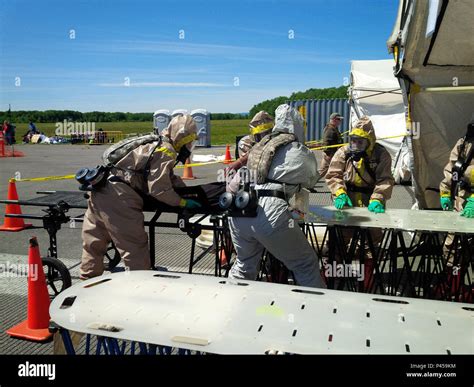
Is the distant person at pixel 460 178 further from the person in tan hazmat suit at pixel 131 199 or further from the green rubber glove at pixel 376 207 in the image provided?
the person in tan hazmat suit at pixel 131 199

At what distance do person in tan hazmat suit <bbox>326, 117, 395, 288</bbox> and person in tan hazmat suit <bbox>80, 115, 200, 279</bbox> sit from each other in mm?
1657

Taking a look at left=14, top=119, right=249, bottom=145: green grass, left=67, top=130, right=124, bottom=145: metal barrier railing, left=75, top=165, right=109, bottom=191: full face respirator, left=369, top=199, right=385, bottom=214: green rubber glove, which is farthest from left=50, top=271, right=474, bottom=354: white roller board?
left=67, top=130, right=124, bottom=145: metal barrier railing

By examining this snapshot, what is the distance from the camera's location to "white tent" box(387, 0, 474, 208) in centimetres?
500

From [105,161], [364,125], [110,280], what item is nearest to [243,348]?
[110,280]

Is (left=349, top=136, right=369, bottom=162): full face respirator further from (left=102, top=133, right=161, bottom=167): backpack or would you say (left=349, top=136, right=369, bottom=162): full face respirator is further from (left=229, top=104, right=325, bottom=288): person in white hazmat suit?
(left=102, top=133, right=161, bottom=167): backpack

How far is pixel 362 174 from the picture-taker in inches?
199

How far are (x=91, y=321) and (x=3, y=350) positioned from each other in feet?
7.04

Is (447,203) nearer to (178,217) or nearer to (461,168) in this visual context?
(461,168)

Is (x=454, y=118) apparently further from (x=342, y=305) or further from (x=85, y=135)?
(x=85, y=135)

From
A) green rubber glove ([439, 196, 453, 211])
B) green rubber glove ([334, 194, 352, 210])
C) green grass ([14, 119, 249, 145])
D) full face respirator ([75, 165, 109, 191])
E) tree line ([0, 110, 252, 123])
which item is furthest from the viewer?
tree line ([0, 110, 252, 123])

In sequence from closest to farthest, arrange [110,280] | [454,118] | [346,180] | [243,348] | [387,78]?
[243,348]
[110,280]
[346,180]
[454,118]
[387,78]

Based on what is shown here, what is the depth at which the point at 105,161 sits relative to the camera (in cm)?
421

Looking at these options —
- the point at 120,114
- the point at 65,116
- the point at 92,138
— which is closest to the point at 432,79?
the point at 92,138
